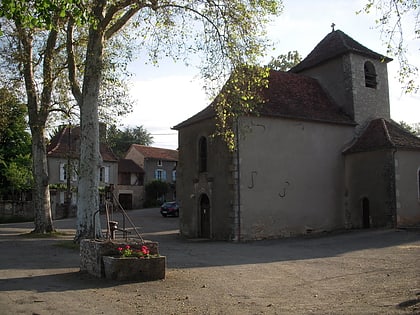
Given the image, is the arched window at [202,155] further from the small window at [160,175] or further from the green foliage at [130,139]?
the green foliage at [130,139]

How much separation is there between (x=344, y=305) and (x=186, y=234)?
16.9 meters

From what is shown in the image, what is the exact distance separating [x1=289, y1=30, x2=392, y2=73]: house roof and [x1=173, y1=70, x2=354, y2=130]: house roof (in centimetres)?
143

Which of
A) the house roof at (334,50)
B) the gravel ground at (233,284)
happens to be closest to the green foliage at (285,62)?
the house roof at (334,50)

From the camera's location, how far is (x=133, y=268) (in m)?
10.0

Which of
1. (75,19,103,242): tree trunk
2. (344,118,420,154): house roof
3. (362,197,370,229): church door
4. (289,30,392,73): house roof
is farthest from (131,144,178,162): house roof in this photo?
(75,19,103,242): tree trunk

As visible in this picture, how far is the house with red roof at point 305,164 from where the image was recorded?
2128 cm

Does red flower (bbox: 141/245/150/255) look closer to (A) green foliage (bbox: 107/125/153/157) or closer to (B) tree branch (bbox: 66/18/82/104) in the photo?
(B) tree branch (bbox: 66/18/82/104)

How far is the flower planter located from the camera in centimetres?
998

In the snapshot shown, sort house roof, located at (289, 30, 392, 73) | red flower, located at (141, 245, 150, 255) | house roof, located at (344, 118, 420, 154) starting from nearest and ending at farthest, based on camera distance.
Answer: red flower, located at (141, 245, 150, 255)
house roof, located at (344, 118, 420, 154)
house roof, located at (289, 30, 392, 73)

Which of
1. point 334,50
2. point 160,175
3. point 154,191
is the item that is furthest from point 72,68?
point 160,175

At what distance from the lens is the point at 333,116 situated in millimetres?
24703

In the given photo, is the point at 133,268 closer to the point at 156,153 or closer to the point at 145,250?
the point at 145,250

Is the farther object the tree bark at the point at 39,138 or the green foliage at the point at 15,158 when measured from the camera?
the green foliage at the point at 15,158

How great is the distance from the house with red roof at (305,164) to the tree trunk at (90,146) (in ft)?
19.1
